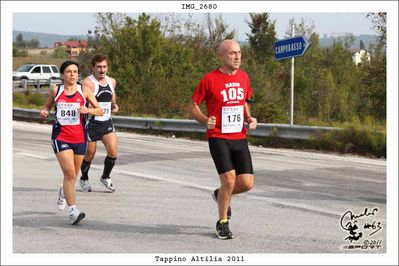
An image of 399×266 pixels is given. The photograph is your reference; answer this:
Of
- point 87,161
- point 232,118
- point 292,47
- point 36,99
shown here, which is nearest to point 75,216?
point 232,118

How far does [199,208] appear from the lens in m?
8.81

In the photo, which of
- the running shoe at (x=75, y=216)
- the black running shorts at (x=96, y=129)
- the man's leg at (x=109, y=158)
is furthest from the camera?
the man's leg at (x=109, y=158)

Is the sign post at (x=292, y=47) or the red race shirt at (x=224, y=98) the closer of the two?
the red race shirt at (x=224, y=98)

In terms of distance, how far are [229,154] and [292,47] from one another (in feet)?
32.6

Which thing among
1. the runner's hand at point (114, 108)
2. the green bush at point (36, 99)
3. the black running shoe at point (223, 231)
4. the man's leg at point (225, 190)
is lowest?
the black running shoe at point (223, 231)

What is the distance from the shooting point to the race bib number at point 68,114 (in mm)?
7801

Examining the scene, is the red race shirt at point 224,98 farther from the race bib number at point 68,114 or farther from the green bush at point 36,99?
the green bush at point 36,99

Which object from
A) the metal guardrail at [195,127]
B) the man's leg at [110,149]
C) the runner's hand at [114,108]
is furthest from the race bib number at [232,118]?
the metal guardrail at [195,127]

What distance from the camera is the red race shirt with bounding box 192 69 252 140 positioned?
22.3 feet

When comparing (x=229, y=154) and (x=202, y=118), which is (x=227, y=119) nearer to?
(x=202, y=118)

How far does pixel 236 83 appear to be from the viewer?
6.84 metres

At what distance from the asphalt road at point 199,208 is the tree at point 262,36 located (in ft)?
60.3

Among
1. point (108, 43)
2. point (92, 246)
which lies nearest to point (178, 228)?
point (92, 246)

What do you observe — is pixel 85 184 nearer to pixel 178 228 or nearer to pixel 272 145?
pixel 178 228
